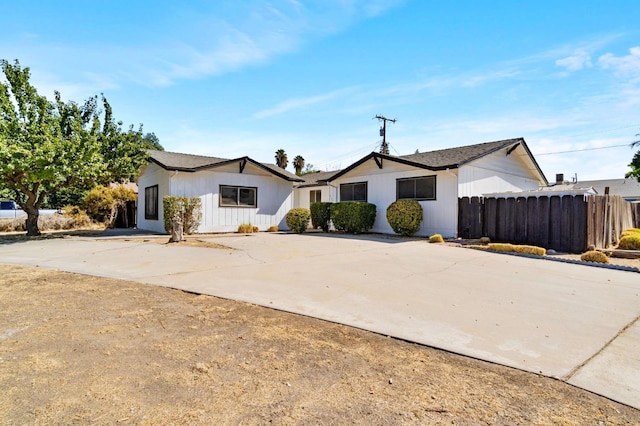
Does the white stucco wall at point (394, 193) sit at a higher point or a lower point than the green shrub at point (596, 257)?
higher

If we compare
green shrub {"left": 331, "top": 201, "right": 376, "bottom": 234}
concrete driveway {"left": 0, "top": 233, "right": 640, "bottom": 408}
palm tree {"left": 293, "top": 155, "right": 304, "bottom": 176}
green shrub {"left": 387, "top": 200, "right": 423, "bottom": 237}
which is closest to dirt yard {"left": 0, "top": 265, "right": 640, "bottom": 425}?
concrete driveway {"left": 0, "top": 233, "right": 640, "bottom": 408}

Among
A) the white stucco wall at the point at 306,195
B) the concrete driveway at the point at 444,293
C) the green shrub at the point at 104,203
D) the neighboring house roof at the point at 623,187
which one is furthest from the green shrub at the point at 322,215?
the neighboring house roof at the point at 623,187

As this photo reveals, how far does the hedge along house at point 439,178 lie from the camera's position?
13.6 meters

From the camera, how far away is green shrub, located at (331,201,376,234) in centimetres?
1517

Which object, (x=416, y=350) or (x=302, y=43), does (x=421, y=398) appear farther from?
(x=302, y=43)

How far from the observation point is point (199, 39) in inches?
418

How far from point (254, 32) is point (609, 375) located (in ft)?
35.0

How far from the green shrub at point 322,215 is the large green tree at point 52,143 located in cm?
792

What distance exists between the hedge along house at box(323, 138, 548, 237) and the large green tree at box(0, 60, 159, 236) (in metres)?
9.95

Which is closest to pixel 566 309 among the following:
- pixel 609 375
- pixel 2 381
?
pixel 609 375

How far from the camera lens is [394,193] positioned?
15.5 metres

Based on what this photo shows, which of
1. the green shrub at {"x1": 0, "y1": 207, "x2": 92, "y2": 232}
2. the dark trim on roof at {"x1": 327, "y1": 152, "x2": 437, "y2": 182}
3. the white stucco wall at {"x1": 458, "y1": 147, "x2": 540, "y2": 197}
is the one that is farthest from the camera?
the green shrub at {"x1": 0, "y1": 207, "x2": 92, "y2": 232}

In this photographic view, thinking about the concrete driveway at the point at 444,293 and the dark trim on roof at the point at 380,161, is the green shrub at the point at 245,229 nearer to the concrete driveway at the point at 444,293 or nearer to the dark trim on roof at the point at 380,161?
the dark trim on roof at the point at 380,161

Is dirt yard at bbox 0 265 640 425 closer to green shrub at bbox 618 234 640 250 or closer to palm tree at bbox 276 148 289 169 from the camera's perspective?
green shrub at bbox 618 234 640 250
